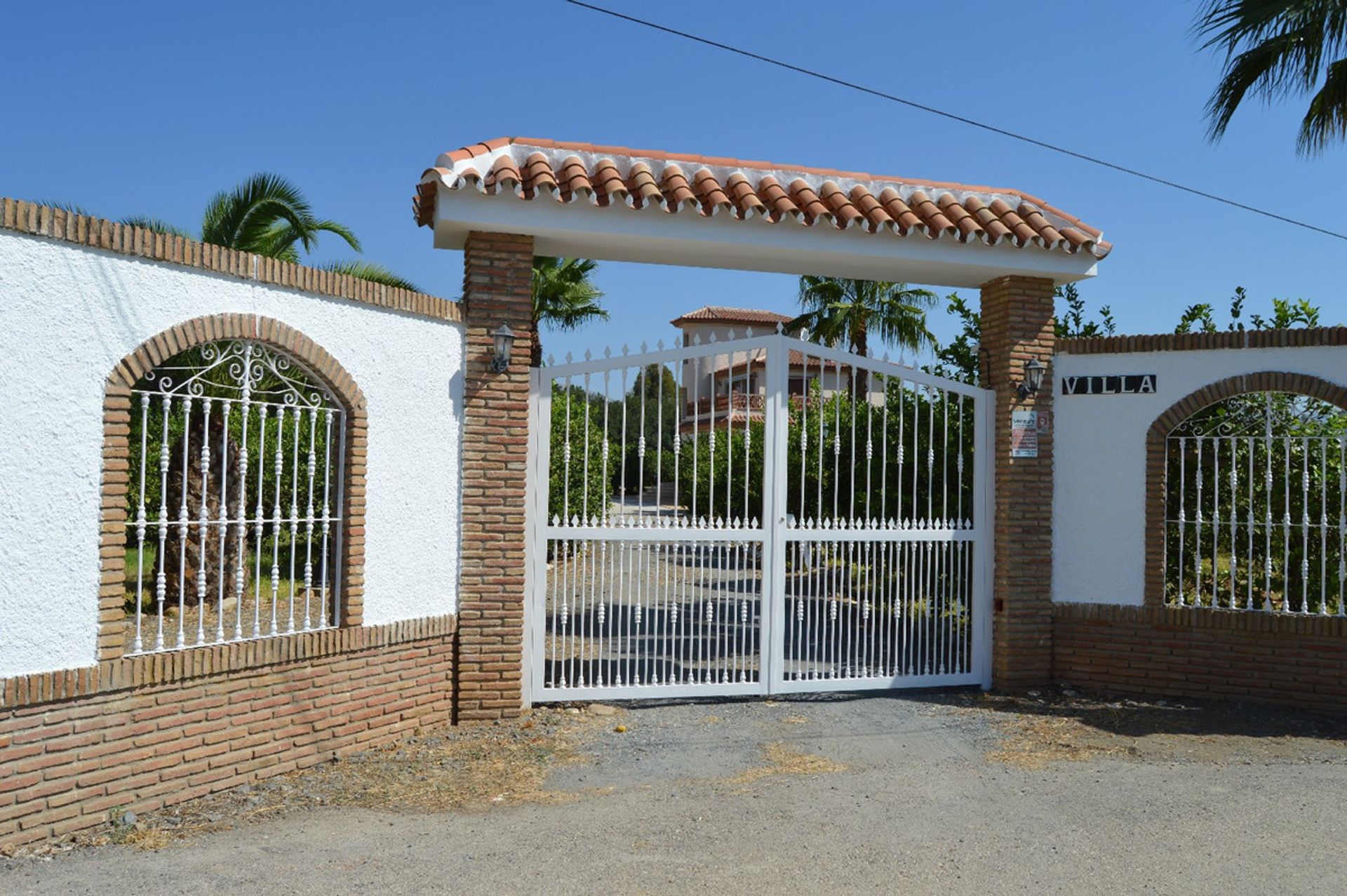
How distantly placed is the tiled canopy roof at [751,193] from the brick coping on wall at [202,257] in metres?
0.81

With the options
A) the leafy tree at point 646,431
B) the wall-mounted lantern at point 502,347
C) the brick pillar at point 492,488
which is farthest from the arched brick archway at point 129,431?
the leafy tree at point 646,431

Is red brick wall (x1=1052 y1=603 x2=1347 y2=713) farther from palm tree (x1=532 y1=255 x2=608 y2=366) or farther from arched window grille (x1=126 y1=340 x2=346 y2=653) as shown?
palm tree (x1=532 y1=255 x2=608 y2=366)

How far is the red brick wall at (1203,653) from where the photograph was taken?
708cm

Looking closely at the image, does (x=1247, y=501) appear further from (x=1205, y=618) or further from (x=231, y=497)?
(x=231, y=497)

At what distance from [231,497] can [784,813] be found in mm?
7557

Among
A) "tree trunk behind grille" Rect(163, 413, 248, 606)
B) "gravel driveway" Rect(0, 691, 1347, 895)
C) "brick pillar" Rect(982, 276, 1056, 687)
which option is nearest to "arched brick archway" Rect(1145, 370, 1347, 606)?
"brick pillar" Rect(982, 276, 1056, 687)

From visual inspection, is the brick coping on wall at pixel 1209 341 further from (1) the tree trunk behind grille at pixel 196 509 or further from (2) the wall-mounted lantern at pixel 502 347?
(1) the tree trunk behind grille at pixel 196 509

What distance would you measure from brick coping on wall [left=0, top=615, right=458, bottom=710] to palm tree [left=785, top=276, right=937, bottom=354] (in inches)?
657

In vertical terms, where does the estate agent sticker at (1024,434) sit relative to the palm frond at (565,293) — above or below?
below

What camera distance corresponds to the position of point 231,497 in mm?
10367

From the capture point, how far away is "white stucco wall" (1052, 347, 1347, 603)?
7.47 m

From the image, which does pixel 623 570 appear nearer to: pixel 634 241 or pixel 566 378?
pixel 566 378

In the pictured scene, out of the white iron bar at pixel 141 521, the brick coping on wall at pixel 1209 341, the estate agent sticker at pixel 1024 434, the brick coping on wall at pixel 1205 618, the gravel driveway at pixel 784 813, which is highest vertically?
the brick coping on wall at pixel 1209 341

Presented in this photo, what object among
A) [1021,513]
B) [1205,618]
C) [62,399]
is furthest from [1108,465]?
[62,399]
